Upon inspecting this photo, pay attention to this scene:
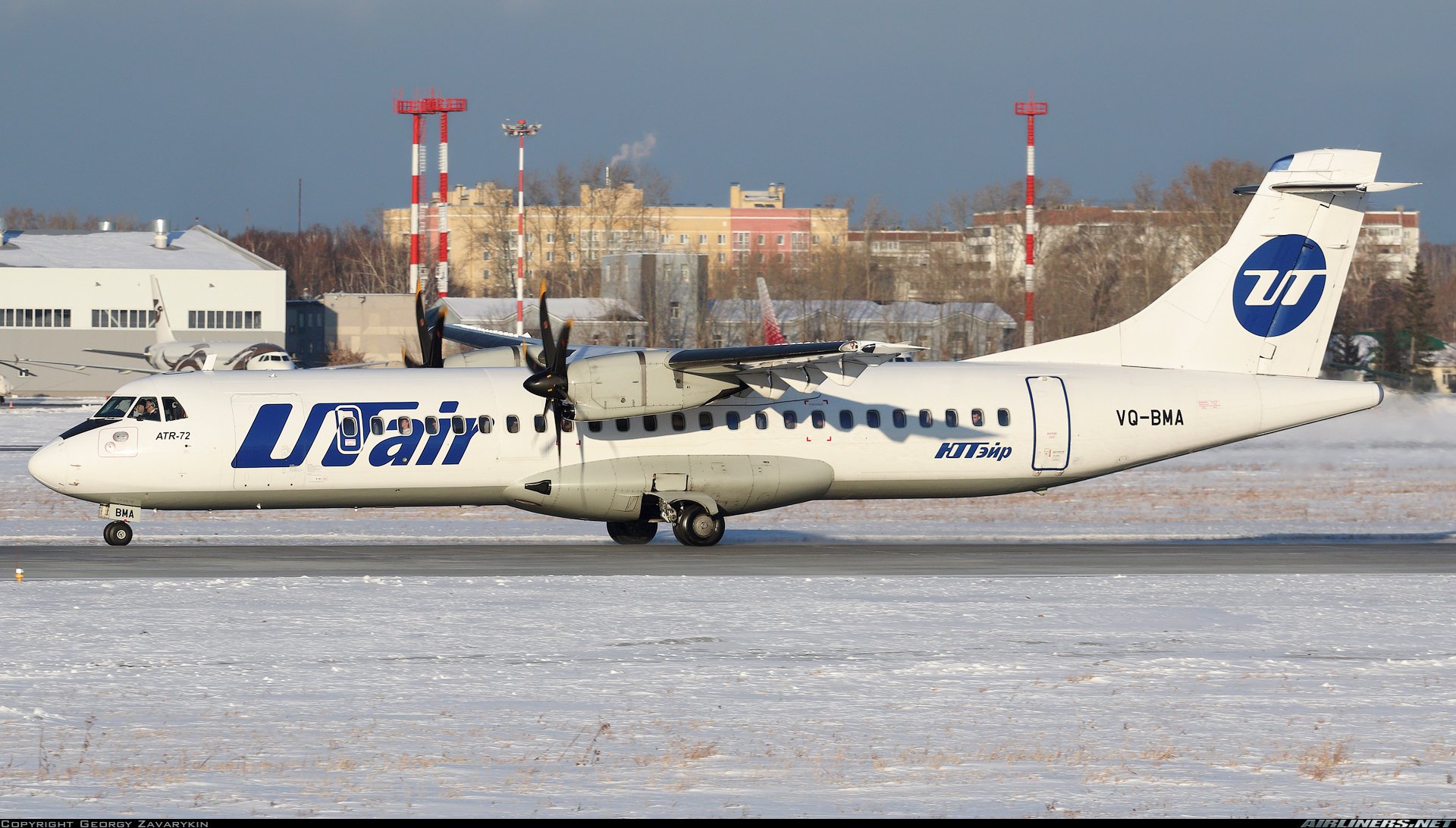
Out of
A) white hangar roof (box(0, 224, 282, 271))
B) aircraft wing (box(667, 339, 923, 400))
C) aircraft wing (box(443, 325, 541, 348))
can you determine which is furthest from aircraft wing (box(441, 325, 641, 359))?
white hangar roof (box(0, 224, 282, 271))

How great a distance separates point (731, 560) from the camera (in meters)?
21.6

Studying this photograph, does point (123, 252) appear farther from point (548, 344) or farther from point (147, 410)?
point (548, 344)

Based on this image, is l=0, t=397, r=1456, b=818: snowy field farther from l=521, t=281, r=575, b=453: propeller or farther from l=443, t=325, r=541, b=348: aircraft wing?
l=443, t=325, r=541, b=348: aircraft wing

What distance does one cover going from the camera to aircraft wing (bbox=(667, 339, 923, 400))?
70.5 feet

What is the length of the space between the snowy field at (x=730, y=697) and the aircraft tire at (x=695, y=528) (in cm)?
442

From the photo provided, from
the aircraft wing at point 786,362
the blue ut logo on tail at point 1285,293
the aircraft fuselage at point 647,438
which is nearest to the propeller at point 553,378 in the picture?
the aircraft fuselage at point 647,438

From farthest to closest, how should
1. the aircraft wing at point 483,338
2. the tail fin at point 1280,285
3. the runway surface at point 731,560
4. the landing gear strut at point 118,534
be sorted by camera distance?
1. the aircraft wing at point 483,338
2. the tail fin at point 1280,285
3. the landing gear strut at point 118,534
4. the runway surface at point 731,560

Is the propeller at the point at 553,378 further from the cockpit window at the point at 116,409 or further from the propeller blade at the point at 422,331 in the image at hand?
the cockpit window at the point at 116,409

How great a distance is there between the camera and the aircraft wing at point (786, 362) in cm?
2148

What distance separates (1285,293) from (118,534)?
18804 mm

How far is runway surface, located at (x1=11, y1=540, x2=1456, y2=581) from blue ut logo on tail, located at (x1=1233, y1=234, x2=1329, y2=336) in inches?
143

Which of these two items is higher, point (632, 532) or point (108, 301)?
point (108, 301)

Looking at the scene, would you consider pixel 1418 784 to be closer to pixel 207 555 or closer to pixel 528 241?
pixel 207 555

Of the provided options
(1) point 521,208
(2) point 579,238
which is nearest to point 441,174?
(1) point 521,208
